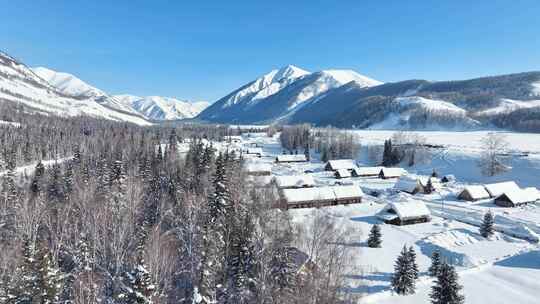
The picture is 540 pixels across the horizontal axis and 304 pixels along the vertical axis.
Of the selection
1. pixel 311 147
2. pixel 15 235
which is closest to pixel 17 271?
pixel 15 235

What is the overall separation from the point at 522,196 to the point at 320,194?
40.2 metres

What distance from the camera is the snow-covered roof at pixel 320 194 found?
59.6m

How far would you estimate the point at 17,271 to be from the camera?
24781 mm

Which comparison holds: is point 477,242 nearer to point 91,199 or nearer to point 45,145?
point 91,199

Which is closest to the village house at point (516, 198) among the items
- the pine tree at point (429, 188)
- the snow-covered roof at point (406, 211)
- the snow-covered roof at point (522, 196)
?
the snow-covered roof at point (522, 196)

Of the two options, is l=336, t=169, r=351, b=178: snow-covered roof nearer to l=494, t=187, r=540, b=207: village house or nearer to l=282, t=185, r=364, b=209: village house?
l=282, t=185, r=364, b=209: village house

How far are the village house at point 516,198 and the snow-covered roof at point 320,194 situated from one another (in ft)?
88.9

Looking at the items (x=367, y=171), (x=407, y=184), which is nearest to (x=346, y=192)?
(x=407, y=184)

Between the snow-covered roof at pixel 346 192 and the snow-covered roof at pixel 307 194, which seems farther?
the snow-covered roof at pixel 346 192

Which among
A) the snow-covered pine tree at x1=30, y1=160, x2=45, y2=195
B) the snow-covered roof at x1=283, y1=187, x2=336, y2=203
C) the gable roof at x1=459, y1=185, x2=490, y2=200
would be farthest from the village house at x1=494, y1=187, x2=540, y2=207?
the snow-covered pine tree at x1=30, y1=160, x2=45, y2=195

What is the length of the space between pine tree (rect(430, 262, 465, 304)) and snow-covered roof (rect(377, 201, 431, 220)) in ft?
86.6

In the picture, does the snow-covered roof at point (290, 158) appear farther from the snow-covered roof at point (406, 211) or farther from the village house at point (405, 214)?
the snow-covered roof at point (406, 211)

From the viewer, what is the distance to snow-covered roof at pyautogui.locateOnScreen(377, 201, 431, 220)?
53.9 m

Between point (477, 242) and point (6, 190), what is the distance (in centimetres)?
6460
